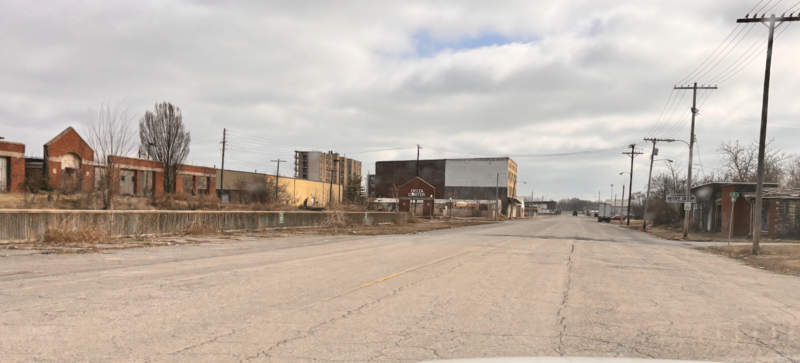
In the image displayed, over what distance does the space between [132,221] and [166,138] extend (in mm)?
37475

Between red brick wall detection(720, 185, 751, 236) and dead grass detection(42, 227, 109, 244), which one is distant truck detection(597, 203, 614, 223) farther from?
dead grass detection(42, 227, 109, 244)

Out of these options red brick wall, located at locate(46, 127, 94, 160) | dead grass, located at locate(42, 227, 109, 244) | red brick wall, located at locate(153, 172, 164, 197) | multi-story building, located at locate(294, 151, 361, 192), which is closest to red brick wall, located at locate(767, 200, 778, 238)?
dead grass, located at locate(42, 227, 109, 244)

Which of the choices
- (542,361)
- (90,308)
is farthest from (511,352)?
(90,308)

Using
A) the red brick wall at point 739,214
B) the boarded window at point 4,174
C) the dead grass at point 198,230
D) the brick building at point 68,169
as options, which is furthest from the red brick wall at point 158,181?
the red brick wall at point 739,214

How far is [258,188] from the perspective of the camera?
58438 millimetres

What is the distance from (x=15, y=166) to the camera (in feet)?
120

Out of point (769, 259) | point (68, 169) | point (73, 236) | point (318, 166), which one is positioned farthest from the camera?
point (318, 166)

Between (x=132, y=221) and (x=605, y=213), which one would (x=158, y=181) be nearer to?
(x=132, y=221)

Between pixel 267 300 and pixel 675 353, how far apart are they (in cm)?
540

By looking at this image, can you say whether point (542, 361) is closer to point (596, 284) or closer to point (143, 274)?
point (596, 284)

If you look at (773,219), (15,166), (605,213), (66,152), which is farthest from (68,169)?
(605,213)

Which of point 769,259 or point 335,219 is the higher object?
point 769,259

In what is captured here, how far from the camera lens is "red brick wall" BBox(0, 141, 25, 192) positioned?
3572cm

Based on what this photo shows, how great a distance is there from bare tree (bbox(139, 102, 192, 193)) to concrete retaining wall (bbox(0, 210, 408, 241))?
2892 cm
